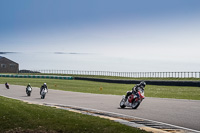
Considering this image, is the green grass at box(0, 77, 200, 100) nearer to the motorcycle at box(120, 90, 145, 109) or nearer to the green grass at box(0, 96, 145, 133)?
the motorcycle at box(120, 90, 145, 109)

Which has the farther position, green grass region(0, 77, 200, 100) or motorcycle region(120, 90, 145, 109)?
green grass region(0, 77, 200, 100)

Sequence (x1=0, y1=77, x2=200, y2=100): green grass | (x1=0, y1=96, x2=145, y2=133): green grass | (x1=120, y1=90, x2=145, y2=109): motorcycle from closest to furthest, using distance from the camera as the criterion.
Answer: (x1=0, y1=96, x2=145, y2=133): green grass → (x1=120, y1=90, x2=145, y2=109): motorcycle → (x1=0, y1=77, x2=200, y2=100): green grass

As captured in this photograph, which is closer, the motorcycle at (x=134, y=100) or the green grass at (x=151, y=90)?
the motorcycle at (x=134, y=100)

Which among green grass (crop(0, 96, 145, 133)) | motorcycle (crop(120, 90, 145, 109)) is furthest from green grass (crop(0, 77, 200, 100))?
green grass (crop(0, 96, 145, 133))

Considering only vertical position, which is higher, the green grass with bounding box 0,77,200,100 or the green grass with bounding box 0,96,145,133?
the green grass with bounding box 0,77,200,100

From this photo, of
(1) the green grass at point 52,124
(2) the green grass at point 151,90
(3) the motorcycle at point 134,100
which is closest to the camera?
(1) the green grass at point 52,124

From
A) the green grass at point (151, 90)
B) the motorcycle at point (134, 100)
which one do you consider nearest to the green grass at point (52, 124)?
the motorcycle at point (134, 100)

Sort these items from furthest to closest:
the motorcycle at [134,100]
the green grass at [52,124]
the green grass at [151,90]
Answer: the green grass at [151,90]
the motorcycle at [134,100]
the green grass at [52,124]

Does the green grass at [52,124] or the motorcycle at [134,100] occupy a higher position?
the motorcycle at [134,100]

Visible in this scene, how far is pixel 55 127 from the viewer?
38.8ft

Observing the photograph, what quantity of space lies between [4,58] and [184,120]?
125 meters

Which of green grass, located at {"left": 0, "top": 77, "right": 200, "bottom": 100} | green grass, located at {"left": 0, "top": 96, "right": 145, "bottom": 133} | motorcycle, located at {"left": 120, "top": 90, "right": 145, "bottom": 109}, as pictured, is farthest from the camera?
green grass, located at {"left": 0, "top": 77, "right": 200, "bottom": 100}

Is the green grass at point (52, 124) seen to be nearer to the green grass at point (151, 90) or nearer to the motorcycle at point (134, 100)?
the motorcycle at point (134, 100)

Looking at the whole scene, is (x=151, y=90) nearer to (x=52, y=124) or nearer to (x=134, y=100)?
(x=134, y=100)
